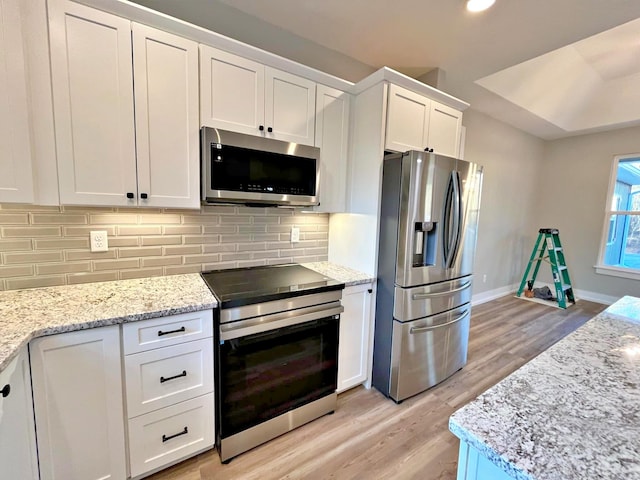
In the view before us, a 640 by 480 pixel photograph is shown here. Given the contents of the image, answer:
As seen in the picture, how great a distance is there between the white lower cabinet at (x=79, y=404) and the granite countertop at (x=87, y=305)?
57 millimetres

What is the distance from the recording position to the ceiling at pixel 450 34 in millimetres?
1888

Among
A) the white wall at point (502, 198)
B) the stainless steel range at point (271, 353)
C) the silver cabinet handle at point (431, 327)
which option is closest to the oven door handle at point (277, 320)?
the stainless steel range at point (271, 353)

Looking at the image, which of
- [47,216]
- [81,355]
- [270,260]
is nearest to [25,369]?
[81,355]

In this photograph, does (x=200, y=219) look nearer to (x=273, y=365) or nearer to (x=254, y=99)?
(x=254, y=99)

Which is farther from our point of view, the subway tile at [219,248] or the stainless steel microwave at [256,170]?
the subway tile at [219,248]

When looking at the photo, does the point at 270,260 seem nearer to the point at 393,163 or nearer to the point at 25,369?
the point at 393,163

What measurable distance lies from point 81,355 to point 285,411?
1.14 m

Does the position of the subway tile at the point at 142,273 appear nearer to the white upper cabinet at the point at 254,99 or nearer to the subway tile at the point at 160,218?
the subway tile at the point at 160,218

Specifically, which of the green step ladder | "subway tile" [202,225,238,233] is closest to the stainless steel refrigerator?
"subway tile" [202,225,238,233]

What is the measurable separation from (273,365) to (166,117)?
61.1 inches

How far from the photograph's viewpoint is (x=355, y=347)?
7.02ft

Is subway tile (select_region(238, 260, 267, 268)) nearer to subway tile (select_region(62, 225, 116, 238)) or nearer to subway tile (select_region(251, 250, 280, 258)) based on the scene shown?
subway tile (select_region(251, 250, 280, 258))

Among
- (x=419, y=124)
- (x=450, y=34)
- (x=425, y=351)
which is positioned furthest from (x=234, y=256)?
(x=450, y=34)

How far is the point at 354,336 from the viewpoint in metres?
2.12
